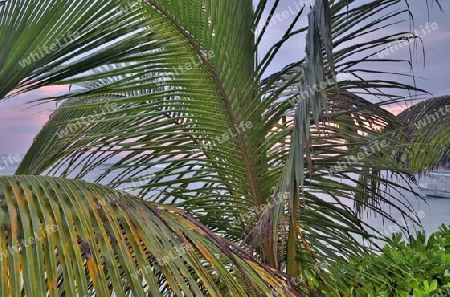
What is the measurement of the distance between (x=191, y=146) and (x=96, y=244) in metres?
0.65

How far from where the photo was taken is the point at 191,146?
120 centimetres

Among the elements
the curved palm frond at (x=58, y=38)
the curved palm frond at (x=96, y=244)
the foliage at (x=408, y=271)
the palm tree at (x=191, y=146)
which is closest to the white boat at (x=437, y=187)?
the foliage at (x=408, y=271)

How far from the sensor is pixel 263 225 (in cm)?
95

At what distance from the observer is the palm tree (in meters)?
0.57

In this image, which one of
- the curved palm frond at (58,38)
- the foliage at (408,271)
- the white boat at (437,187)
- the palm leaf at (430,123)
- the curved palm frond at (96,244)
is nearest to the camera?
the curved palm frond at (96,244)

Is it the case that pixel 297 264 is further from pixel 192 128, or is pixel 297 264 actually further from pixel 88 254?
pixel 88 254

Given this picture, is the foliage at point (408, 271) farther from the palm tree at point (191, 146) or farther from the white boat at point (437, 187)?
the white boat at point (437, 187)

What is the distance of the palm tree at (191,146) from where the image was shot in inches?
22.4

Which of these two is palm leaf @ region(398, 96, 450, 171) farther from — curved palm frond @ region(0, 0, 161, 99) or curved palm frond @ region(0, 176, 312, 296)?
curved palm frond @ region(0, 176, 312, 296)

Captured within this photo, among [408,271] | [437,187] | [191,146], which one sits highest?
[191,146]

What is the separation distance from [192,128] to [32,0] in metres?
0.44

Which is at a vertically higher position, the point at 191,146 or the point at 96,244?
the point at 191,146

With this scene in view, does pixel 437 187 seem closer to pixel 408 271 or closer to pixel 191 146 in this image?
pixel 408 271

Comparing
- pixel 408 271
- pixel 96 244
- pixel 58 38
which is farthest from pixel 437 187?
pixel 96 244
